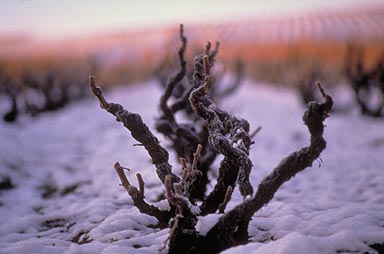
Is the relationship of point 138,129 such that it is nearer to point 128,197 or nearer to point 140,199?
point 140,199

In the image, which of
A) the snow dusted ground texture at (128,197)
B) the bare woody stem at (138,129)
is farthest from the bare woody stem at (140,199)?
the bare woody stem at (138,129)

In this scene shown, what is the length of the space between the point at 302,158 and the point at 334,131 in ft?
30.5

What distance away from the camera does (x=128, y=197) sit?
5.56m

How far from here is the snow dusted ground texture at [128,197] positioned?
3453 millimetres

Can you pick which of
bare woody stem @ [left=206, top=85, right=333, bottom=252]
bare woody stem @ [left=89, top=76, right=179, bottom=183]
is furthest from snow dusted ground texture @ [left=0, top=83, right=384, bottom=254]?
bare woody stem @ [left=89, top=76, right=179, bottom=183]

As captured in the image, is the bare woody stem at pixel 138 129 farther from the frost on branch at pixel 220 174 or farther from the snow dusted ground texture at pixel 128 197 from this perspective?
the snow dusted ground texture at pixel 128 197

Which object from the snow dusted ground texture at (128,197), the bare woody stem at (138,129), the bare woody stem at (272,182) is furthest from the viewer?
the snow dusted ground texture at (128,197)

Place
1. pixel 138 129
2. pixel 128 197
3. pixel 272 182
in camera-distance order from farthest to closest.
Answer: pixel 128 197, pixel 138 129, pixel 272 182

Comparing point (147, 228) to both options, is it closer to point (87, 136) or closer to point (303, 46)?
point (87, 136)

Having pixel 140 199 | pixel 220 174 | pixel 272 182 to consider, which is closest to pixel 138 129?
pixel 140 199

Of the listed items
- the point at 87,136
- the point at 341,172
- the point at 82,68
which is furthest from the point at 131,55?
the point at 341,172

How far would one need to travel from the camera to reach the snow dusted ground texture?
3453 mm

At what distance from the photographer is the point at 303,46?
2597cm

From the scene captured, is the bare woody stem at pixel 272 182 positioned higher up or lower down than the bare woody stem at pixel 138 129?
lower down
